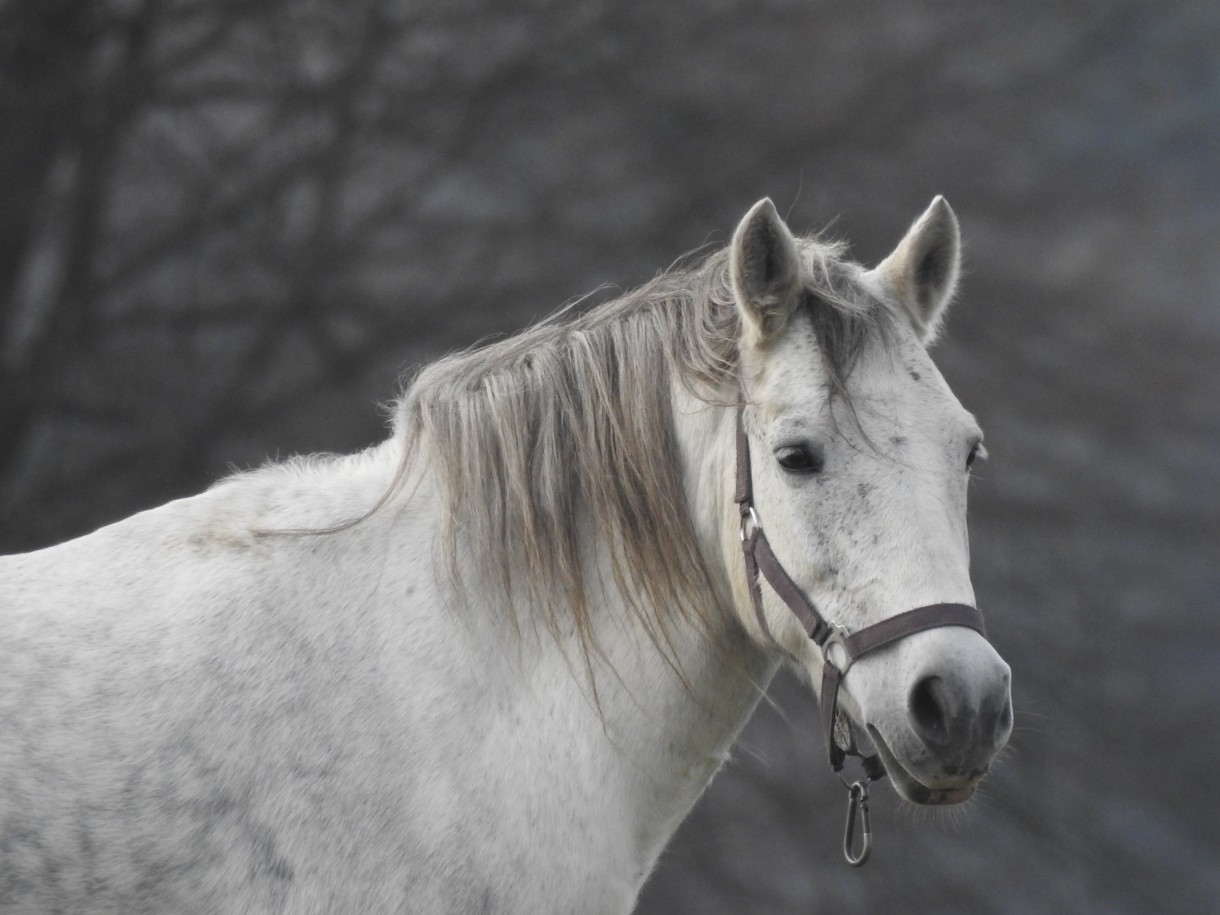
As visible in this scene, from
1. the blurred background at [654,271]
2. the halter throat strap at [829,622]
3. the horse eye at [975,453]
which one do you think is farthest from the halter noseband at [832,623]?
the blurred background at [654,271]

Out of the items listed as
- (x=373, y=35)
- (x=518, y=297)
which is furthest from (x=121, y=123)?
(x=518, y=297)

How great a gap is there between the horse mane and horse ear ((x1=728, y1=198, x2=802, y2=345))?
27mm

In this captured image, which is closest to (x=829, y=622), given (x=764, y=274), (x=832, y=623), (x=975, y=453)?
(x=832, y=623)

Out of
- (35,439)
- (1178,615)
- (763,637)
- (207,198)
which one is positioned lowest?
(1178,615)

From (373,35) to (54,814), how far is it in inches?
74.0

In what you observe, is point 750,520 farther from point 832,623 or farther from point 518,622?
point 518,622

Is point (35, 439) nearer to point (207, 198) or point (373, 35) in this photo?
point (207, 198)

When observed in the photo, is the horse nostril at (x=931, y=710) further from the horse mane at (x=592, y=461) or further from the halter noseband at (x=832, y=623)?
the horse mane at (x=592, y=461)

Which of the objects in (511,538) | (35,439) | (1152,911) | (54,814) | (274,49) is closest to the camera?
(54,814)

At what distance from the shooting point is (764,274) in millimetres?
1075

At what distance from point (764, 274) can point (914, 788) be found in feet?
1.59

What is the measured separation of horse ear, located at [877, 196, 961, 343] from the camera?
116 cm

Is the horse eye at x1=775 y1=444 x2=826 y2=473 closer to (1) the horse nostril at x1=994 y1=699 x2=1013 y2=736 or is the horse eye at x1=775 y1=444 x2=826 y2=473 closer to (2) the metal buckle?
(2) the metal buckle

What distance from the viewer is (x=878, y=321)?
1.08 meters
